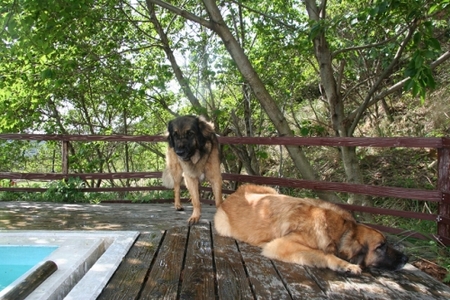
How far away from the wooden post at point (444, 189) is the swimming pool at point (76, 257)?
323 cm

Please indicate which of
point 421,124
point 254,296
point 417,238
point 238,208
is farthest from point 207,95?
point 254,296

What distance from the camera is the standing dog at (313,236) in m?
2.96

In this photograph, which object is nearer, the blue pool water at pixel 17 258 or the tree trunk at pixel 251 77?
the blue pool water at pixel 17 258

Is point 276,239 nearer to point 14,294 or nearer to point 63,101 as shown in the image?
point 14,294

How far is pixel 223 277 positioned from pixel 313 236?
36.9 inches

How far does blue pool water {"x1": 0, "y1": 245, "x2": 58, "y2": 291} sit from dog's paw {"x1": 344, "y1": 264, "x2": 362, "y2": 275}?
2.82 m

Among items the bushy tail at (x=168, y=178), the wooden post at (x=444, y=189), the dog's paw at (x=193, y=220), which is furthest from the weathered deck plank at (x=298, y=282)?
the bushy tail at (x=168, y=178)

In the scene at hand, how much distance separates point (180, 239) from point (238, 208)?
2.39 feet

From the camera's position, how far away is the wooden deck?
246cm

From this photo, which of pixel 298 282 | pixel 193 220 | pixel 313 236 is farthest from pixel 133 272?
pixel 193 220

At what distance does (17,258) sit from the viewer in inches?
142

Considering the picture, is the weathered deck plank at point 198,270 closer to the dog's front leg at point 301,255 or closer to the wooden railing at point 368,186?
the dog's front leg at point 301,255

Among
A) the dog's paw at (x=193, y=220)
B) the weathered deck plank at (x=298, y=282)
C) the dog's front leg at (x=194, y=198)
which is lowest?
the weathered deck plank at (x=298, y=282)

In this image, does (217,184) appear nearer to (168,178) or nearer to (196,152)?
(196,152)
